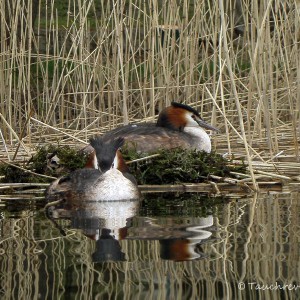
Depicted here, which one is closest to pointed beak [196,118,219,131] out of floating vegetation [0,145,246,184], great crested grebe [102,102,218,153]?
great crested grebe [102,102,218,153]

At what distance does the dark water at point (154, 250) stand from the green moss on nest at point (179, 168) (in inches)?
29.0

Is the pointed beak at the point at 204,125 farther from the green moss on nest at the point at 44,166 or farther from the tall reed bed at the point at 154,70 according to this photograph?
the green moss on nest at the point at 44,166

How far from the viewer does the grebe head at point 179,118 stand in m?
8.02

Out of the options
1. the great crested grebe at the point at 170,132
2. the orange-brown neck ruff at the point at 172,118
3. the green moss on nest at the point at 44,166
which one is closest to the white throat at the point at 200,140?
the great crested grebe at the point at 170,132

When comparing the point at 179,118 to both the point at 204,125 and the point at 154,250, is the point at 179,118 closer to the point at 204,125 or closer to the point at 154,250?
the point at 204,125

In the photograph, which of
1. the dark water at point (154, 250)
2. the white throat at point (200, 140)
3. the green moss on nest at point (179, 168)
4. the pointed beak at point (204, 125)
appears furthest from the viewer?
the pointed beak at point (204, 125)

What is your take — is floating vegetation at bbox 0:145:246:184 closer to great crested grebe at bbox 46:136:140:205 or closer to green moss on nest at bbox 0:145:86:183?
green moss on nest at bbox 0:145:86:183

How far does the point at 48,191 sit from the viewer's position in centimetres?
618

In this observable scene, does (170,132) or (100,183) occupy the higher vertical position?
(170,132)

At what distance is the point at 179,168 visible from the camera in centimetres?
677

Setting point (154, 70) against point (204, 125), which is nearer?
point (204, 125)

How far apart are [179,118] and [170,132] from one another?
23 centimetres

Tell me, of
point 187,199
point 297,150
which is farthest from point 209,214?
point 297,150

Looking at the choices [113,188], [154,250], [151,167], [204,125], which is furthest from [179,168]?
[154,250]
